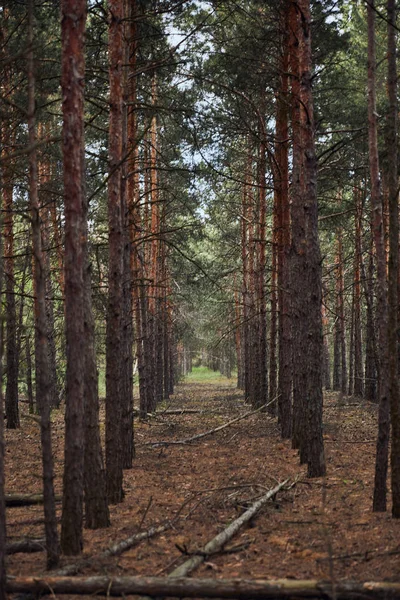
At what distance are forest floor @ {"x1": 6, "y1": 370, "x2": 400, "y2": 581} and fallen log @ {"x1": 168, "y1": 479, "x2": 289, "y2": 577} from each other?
0.26ft

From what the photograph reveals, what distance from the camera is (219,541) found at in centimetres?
628

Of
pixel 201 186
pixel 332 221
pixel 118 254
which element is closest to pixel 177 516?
pixel 118 254

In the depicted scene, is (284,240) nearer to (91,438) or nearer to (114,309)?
(114,309)

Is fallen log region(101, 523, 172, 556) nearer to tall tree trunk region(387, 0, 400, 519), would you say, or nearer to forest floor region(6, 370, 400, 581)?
forest floor region(6, 370, 400, 581)

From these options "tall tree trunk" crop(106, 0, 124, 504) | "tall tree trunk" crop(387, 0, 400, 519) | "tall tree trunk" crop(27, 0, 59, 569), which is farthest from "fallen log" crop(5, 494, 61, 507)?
"tall tree trunk" crop(387, 0, 400, 519)

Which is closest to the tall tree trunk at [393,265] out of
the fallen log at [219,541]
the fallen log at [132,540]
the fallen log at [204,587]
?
the fallen log at [219,541]

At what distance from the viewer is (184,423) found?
19.4 meters

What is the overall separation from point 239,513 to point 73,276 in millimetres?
3842

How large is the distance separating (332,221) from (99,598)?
A: 52.3 feet

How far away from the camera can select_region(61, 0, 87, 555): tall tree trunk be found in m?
5.89

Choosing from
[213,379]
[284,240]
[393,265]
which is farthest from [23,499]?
[213,379]

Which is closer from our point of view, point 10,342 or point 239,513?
point 239,513

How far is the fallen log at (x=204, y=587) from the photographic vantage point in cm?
458

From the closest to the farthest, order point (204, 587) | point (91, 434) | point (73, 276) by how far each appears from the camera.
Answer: point (204, 587) → point (73, 276) → point (91, 434)
